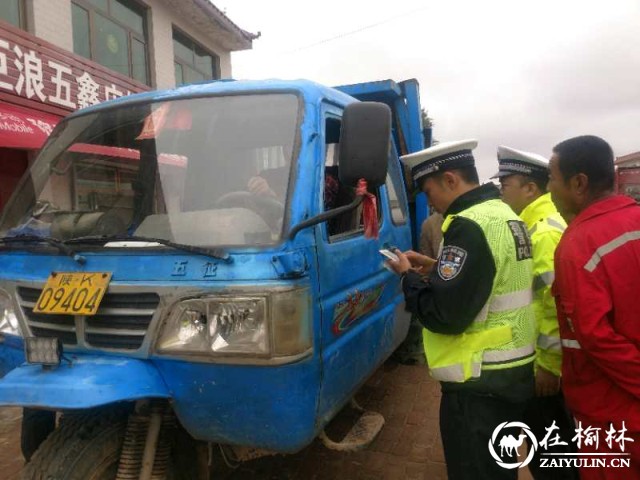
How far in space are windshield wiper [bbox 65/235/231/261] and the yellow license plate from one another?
162mm

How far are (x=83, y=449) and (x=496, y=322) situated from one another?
1.70 metres

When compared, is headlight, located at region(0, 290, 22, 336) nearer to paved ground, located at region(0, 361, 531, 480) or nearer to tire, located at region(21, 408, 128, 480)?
tire, located at region(21, 408, 128, 480)

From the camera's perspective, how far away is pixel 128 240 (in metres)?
2.08

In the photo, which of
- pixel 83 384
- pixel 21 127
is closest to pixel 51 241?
pixel 83 384

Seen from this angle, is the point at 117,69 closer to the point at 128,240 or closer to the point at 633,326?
the point at 128,240

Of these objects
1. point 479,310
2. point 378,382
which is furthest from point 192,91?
point 378,382

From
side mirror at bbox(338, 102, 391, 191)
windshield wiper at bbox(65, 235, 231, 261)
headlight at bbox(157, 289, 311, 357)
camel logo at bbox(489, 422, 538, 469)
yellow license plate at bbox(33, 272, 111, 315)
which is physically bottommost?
camel logo at bbox(489, 422, 538, 469)

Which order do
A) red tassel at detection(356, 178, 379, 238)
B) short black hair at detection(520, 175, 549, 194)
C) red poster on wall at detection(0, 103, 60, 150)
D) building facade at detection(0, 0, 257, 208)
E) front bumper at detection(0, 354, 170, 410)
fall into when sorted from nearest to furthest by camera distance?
front bumper at detection(0, 354, 170, 410), red tassel at detection(356, 178, 379, 238), short black hair at detection(520, 175, 549, 194), red poster on wall at detection(0, 103, 60, 150), building facade at detection(0, 0, 257, 208)

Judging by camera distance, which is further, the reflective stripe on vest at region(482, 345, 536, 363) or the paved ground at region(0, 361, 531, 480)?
the paved ground at region(0, 361, 531, 480)

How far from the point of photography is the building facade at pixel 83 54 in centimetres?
703

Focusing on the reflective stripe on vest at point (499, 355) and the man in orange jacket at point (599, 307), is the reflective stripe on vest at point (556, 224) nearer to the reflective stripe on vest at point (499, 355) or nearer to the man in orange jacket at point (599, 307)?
the man in orange jacket at point (599, 307)

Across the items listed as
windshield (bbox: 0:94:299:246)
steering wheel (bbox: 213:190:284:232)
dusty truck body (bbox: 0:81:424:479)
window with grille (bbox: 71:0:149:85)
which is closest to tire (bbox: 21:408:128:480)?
dusty truck body (bbox: 0:81:424:479)

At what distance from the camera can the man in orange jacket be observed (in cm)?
177

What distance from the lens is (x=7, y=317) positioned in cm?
223
